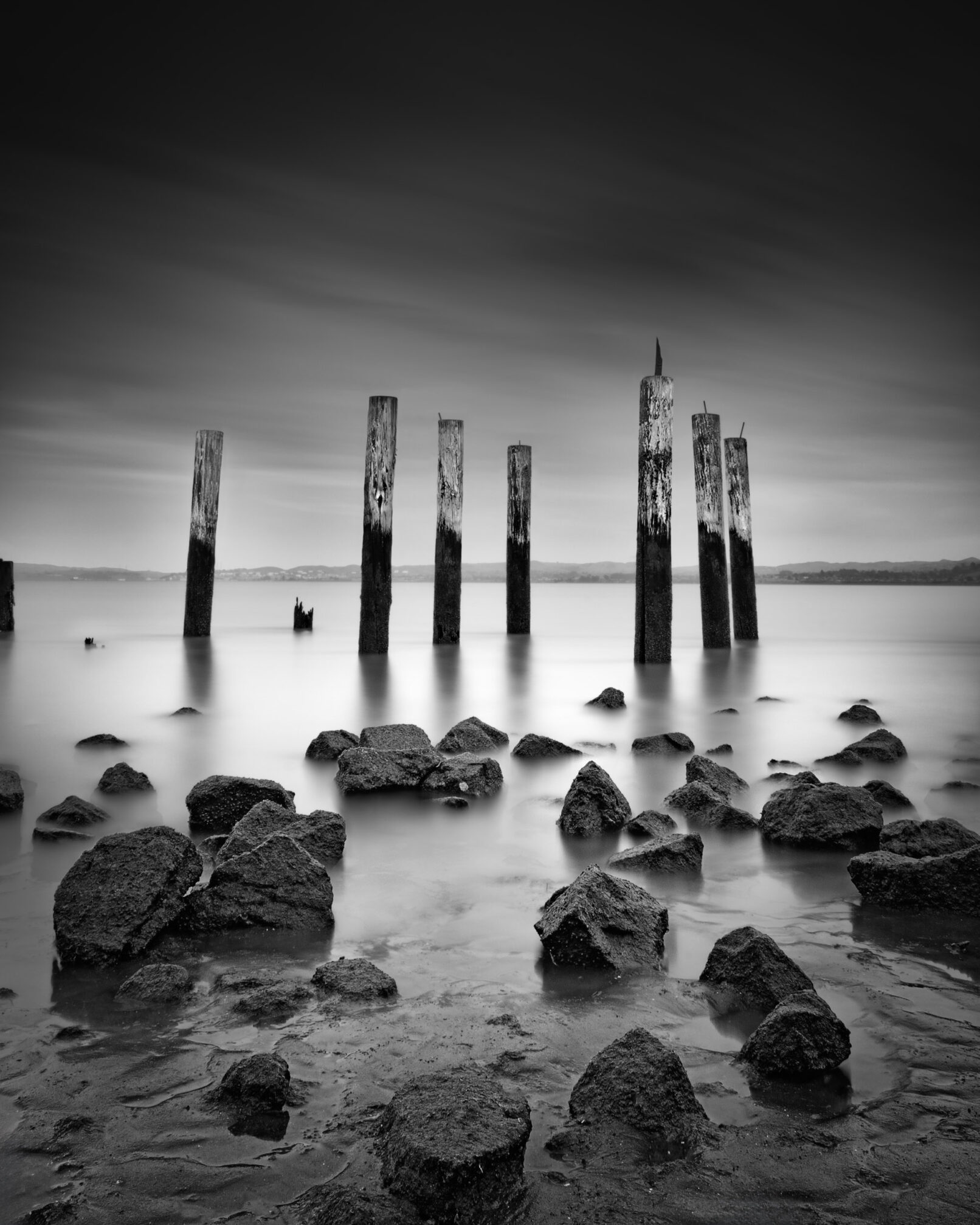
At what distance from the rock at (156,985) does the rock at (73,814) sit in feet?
6.91

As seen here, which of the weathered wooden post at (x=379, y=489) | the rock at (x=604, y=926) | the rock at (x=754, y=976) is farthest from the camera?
the weathered wooden post at (x=379, y=489)

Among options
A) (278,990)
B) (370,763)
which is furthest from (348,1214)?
(370,763)

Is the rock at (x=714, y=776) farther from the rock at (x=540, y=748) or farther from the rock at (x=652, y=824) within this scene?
the rock at (x=540, y=748)

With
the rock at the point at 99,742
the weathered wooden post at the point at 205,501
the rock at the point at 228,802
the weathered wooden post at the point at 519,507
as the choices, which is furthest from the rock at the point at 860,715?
the weathered wooden post at the point at 205,501

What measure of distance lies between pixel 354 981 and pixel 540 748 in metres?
3.99

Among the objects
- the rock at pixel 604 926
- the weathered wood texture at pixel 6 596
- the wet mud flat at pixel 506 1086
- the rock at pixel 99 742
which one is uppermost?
the weathered wood texture at pixel 6 596

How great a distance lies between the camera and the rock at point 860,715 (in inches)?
342

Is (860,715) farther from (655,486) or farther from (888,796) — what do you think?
(655,486)

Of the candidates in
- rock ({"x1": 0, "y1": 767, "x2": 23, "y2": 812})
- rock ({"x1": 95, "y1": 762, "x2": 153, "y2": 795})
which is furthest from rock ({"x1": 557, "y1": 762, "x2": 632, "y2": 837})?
rock ({"x1": 0, "y1": 767, "x2": 23, "y2": 812})

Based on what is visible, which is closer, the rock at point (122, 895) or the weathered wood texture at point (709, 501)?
the rock at point (122, 895)

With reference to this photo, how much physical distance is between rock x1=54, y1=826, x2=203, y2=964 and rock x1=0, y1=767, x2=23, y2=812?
2.03 metres

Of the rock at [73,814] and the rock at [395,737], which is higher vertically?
the rock at [395,737]

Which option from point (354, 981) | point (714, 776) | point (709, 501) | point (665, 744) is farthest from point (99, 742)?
point (709, 501)

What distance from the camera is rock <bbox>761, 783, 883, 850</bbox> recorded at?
4402 millimetres
